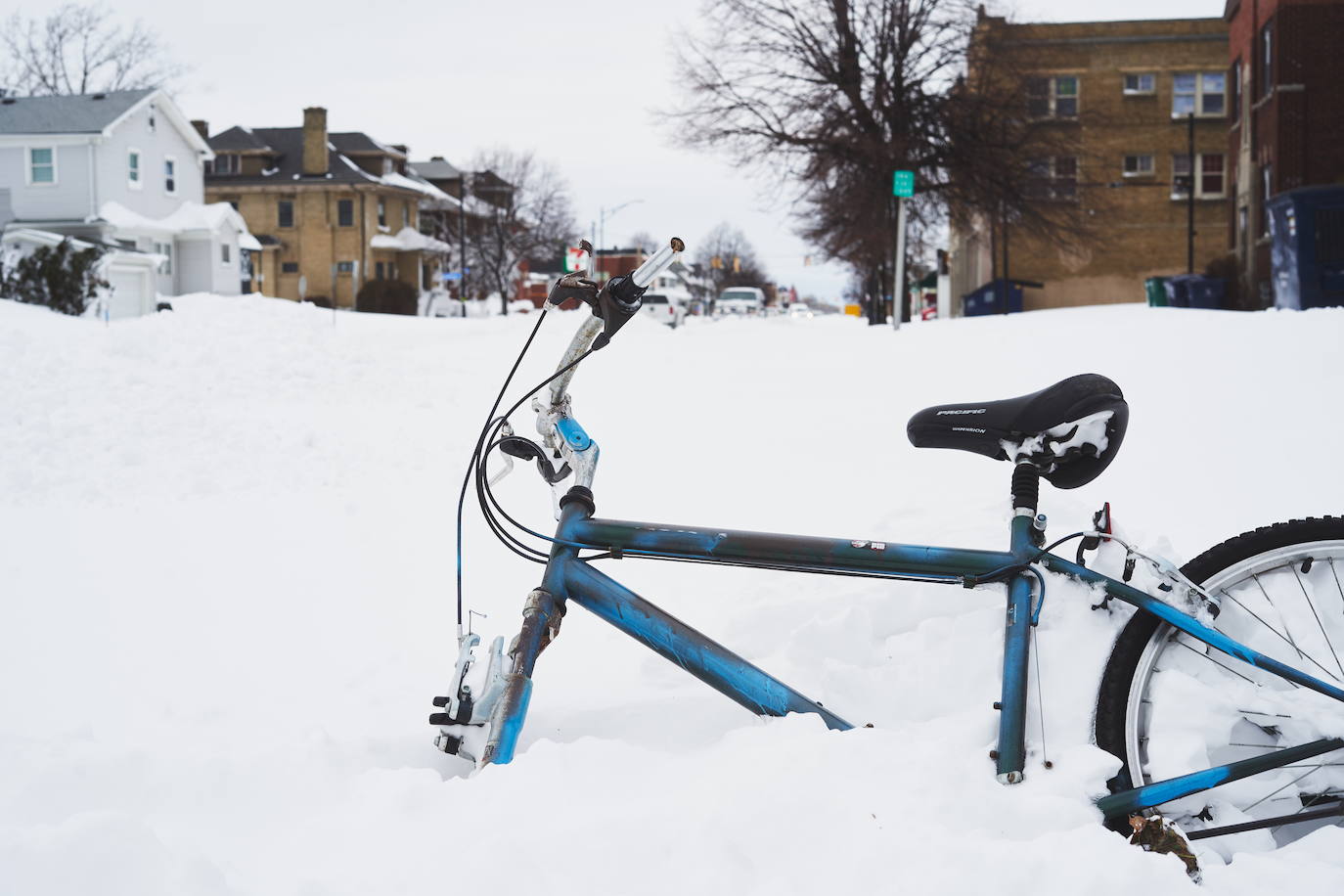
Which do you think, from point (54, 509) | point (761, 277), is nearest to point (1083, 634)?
point (54, 509)

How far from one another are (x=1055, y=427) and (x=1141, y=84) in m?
45.2

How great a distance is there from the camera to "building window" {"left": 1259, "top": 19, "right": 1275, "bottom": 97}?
25781 mm

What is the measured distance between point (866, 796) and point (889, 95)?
1168 inches

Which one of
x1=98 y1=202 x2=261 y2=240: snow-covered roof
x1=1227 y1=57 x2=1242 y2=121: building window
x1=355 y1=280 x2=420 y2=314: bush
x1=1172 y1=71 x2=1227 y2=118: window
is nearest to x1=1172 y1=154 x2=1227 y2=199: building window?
x1=1172 y1=71 x2=1227 y2=118: window

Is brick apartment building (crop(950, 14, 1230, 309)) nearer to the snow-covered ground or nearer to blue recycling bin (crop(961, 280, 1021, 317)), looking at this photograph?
blue recycling bin (crop(961, 280, 1021, 317))

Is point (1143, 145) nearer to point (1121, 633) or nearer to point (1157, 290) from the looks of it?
point (1157, 290)

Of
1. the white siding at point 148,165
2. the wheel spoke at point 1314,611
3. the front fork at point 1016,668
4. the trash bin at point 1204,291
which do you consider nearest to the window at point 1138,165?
the trash bin at point 1204,291

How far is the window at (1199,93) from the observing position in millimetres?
42406

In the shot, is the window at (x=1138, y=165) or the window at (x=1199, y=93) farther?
the window at (x=1138, y=165)

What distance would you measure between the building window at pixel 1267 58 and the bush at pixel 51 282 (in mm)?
25412

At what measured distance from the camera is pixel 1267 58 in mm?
26594

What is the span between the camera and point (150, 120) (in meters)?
43.4

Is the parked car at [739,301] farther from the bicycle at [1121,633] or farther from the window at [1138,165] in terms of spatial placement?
the bicycle at [1121,633]

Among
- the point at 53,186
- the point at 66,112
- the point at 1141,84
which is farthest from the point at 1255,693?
the point at 66,112
